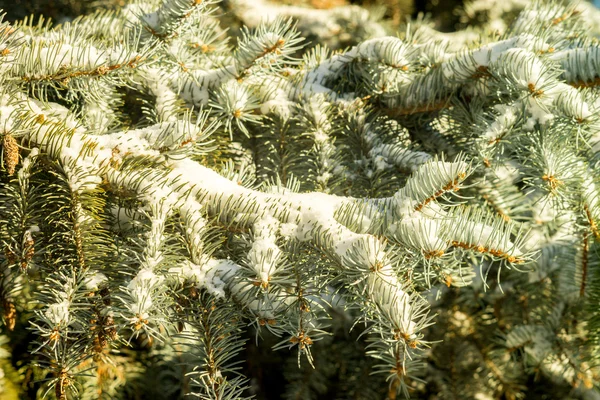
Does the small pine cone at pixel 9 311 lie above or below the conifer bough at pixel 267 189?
below

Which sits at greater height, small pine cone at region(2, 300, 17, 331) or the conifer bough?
the conifer bough

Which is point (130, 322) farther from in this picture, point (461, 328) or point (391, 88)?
point (461, 328)

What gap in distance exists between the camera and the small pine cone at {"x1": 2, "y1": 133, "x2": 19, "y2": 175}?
73cm

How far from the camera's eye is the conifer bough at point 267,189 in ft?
2.44

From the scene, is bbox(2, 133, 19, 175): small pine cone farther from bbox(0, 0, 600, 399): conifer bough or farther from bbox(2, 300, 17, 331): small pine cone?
bbox(2, 300, 17, 331): small pine cone

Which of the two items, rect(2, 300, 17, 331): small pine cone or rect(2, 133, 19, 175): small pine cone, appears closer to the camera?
rect(2, 133, 19, 175): small pine cone

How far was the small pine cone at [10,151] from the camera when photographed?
734mm

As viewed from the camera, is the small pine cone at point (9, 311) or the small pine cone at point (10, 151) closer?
the small pine cone at point (10, 151)

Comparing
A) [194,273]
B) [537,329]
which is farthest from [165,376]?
[537,329]

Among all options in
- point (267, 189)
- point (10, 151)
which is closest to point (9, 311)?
point (10, 151)

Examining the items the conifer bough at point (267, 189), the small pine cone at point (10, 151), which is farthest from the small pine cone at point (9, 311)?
the small pine cone at point (10, 151)

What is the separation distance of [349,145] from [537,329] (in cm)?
59

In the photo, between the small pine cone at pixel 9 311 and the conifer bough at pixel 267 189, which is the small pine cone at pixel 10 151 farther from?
the small pine cone at pixel 9 311

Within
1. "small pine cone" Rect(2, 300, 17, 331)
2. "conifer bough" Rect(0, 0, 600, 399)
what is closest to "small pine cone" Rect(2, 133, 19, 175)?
"conifer bough" Rect(0, 0, 600, 399)
